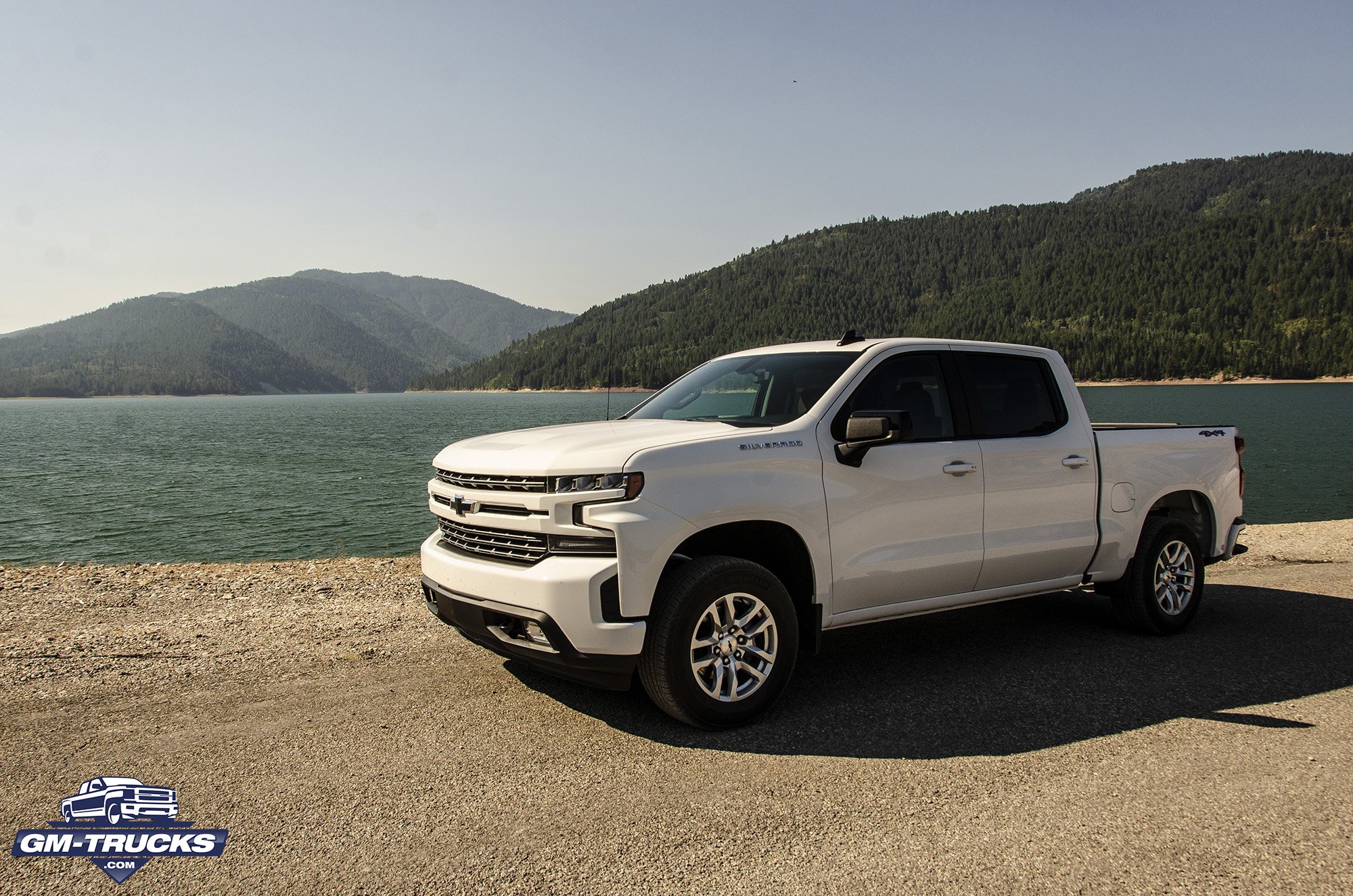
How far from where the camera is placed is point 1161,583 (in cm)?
597

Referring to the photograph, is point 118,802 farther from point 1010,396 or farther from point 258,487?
point 258,487

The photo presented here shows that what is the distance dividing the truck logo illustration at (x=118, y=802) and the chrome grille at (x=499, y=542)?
1.67 metres

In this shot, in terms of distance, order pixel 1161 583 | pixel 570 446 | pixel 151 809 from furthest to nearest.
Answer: pixel 1161 583
pixel 570 446
pixel 151 809

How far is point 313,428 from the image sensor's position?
7744cm

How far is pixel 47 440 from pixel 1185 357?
16248 cm

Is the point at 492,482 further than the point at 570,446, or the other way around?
the point at 492,482

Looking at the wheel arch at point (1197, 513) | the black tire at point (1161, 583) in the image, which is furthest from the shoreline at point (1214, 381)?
the black tire at point (1161, 583)

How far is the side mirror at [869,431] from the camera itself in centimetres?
424

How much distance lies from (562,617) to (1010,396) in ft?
10.9

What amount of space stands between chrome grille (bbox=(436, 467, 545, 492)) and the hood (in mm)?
32

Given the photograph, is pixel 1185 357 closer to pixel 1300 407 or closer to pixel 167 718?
pixel 1300 407

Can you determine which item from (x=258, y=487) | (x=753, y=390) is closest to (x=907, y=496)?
(x=753, y=390)

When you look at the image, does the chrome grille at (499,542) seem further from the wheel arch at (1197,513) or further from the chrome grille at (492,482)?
the wheel arch at (1197,513)

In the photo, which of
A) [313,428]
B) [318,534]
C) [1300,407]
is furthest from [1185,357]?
[318,534]
